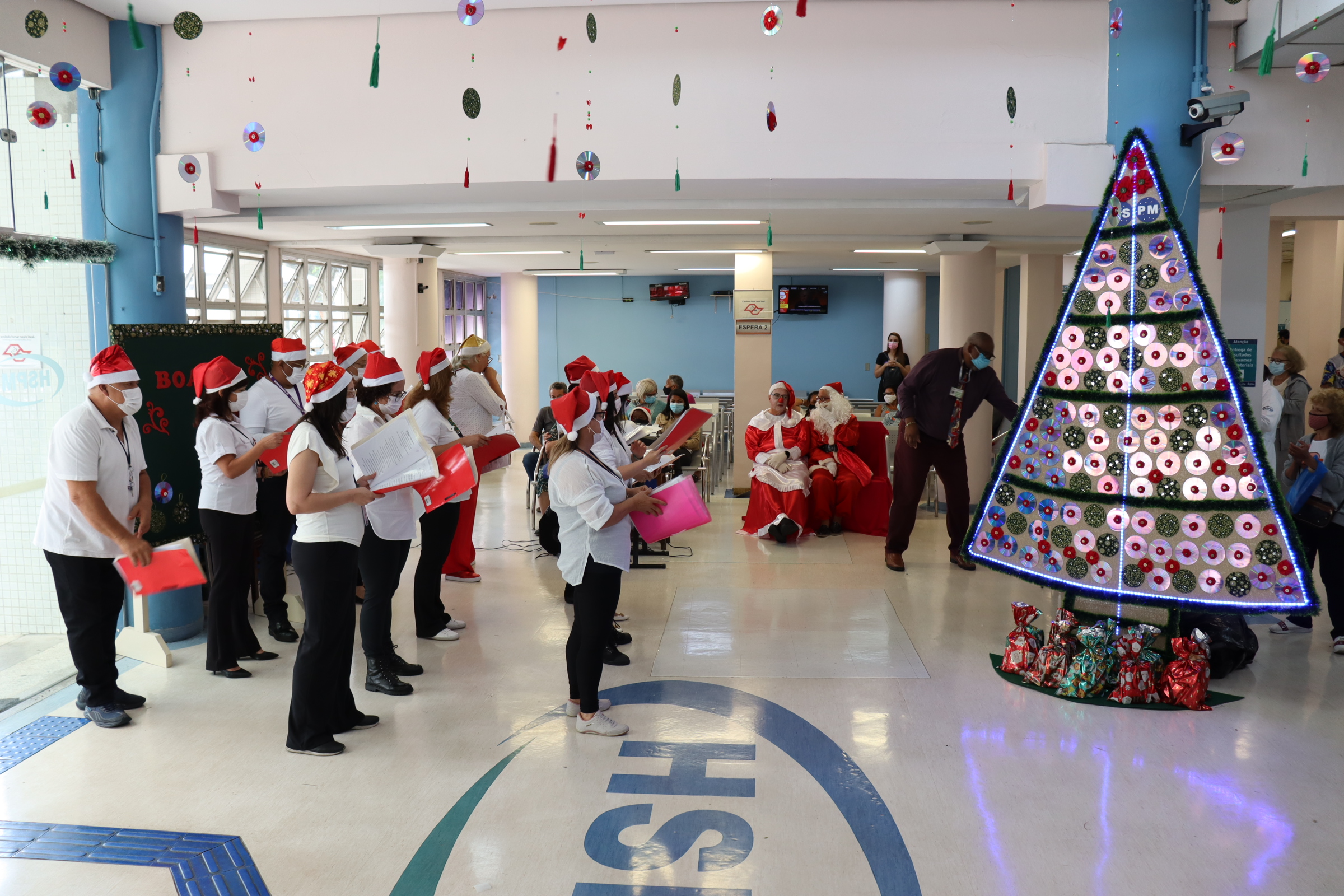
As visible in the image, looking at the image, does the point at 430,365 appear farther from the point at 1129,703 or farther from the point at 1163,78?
the point at 1163,78

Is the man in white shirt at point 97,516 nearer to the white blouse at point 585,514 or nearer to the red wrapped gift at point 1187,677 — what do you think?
the white blouse at point 585,514

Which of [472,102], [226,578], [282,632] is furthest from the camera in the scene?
[472,102]

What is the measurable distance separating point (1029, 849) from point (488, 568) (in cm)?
475

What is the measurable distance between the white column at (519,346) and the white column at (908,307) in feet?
19.6

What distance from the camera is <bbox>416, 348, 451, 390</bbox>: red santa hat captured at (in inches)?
208

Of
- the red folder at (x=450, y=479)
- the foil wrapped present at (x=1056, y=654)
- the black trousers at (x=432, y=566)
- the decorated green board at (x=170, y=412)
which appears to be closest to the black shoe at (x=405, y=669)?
the black trousers at (x=432, y=566)

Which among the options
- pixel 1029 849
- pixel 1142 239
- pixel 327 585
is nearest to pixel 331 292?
pixel 327 585

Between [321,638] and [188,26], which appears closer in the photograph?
[321,638]

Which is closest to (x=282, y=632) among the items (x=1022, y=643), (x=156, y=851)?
(x=156, y=851)

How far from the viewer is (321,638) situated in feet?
12.5

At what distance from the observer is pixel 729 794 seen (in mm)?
3568

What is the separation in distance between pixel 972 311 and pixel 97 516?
7.90 metres

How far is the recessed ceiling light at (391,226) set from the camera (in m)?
7.58

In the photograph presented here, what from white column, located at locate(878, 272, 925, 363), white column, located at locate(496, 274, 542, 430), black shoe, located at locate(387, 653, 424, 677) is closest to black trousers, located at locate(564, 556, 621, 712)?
black shoe, located at locate(387, 653, 424, 677)
